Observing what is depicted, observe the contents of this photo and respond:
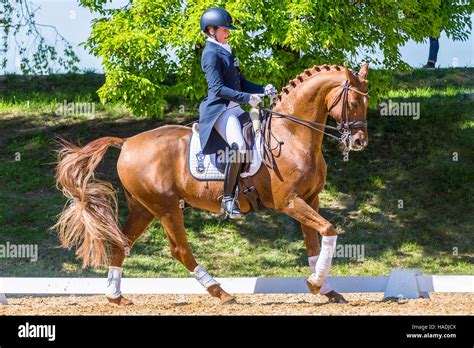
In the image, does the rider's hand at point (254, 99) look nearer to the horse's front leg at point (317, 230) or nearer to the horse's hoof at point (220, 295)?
the horse's front leg at point (317, 230)

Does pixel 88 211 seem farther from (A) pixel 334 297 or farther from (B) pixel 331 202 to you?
(B) pixel 331 202

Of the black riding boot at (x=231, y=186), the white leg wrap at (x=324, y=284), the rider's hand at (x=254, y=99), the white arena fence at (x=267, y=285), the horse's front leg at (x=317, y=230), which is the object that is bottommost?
the white arena fence at (x=267, y=285)

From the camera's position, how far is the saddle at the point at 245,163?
8781 mm

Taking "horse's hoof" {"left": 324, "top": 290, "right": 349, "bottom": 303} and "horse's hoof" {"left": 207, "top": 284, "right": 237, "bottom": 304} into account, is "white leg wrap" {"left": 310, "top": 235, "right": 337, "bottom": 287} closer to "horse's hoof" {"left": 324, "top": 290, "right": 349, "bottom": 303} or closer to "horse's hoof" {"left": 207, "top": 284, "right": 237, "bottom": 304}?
"horse's hoof" {"left": 324, "top": 290, "right": 349, "bottom": 303}

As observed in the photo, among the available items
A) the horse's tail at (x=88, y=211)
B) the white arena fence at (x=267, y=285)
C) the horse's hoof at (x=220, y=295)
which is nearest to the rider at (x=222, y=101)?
the horse's hoof at (x=220, y=295)

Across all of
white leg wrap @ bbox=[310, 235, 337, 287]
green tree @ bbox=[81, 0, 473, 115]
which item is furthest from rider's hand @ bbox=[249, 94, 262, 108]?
green tree @ bbox=[81, 0, 473, 115]

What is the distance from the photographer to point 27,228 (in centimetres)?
1468

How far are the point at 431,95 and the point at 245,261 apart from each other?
283 inches

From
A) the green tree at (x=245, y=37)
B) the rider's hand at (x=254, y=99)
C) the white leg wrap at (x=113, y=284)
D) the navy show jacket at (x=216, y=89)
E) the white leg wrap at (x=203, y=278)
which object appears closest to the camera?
the rider's hand at (x=254, y=99)

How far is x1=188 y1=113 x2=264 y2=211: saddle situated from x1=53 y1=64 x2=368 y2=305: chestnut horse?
67 millimetres

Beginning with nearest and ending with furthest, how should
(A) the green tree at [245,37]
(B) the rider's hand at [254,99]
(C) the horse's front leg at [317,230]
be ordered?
1. (C) the horse's front leg at [317,230]
2. (B) the rider's hand at [254,99]
3. (A) the green tree at [245,37]

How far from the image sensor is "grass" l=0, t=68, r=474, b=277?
13.9 m

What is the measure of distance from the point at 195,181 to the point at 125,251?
100 cm

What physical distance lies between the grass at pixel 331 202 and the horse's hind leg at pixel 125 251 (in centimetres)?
418
